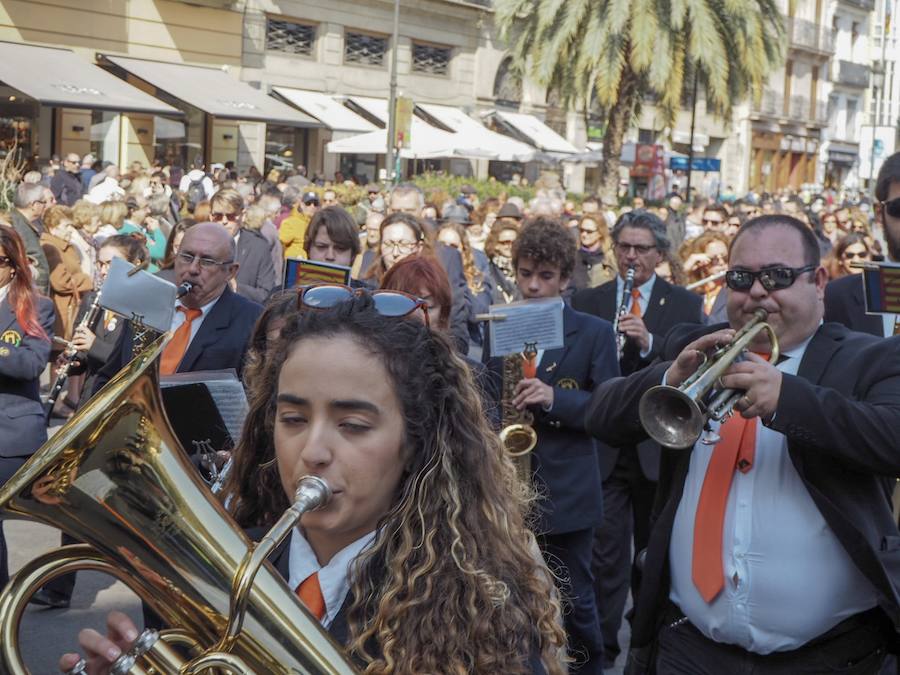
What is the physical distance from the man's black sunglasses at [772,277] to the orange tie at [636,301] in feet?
9.75

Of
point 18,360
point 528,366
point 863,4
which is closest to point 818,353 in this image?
point 528,366

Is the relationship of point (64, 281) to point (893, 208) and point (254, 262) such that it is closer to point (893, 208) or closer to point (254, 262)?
point (254, 262)

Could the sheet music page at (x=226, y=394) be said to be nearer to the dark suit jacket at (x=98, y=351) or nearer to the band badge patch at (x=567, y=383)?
the band badge patch at (x=567, y=383)

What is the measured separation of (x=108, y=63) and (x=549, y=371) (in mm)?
22044

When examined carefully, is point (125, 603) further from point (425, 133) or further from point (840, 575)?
point (425, 133)

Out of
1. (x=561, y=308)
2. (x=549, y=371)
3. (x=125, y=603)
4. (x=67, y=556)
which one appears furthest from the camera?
(x=125, y=603)

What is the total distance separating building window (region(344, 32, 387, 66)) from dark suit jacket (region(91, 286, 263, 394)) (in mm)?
28050

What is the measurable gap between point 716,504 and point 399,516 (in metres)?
1.26

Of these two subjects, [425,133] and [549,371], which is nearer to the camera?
[549,371]

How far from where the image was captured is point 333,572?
7.35ft

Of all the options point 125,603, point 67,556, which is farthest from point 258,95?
point 67,556

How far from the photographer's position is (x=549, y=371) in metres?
5.20

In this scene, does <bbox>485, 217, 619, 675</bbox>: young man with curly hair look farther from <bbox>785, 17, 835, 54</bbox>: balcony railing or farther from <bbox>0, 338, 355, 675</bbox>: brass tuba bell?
<bbox>785, 17, 835, 54</bbox>: balcony railing

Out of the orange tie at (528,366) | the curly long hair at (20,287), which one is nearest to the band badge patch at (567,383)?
the orange tie at (528,366)
